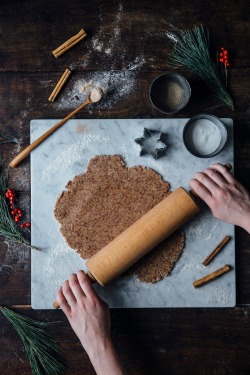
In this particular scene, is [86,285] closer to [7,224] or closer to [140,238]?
[140,238]

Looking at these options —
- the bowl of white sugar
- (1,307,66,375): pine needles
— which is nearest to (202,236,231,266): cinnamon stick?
the bowl of white sugar

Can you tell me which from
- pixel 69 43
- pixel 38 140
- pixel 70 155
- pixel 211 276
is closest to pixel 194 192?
pixel 211 276

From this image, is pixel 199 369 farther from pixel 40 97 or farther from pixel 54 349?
pixel 40 97

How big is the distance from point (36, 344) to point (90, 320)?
231 millimetres

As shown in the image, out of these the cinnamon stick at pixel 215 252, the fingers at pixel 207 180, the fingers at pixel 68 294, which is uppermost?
the fingers at pixel 207 180

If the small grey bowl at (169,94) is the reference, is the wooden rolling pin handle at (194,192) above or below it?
below

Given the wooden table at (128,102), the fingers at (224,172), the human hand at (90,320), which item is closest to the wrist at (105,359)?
the human hand at (90,320)

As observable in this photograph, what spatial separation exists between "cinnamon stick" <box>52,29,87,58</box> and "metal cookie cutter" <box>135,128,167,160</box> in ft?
1.26

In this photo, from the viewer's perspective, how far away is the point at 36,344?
1.58 meters

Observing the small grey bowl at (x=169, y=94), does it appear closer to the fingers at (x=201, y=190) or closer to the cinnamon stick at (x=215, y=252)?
the fingers at (x=201, y=190)

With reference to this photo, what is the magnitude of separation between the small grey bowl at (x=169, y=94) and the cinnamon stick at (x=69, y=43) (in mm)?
303

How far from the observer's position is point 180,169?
161 cm

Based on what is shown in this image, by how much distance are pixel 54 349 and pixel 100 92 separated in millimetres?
883

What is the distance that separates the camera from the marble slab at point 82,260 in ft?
5.21
